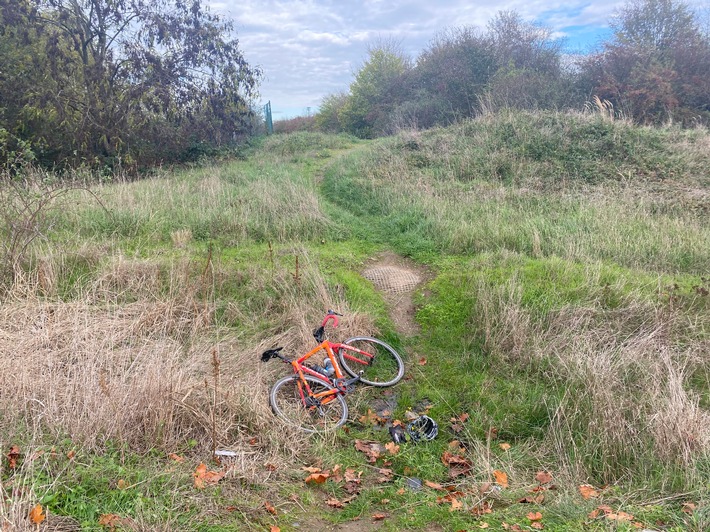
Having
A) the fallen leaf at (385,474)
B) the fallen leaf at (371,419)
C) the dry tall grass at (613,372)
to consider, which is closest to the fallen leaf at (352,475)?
the fallen leaf at (385,474)

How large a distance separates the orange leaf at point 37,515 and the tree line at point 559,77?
54.1 feet

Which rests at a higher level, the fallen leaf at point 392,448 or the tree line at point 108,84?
Answer: the tree line at point 108,84

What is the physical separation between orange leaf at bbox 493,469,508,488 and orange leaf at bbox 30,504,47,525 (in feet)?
9.65

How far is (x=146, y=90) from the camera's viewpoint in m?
17.0

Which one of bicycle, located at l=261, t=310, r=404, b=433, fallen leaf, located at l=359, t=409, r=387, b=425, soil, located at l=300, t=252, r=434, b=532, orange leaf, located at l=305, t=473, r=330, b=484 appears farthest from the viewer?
soil, located at l=300, t=252, r=434, b=532

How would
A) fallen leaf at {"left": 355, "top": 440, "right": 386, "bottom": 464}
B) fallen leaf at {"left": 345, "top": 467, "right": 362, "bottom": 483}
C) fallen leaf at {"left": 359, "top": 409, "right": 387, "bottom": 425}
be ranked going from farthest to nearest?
fallen leaf at {"left": 359, "top": 409, "right": 387, "bottom": 425}, fallen leaf at {"left": 355, "top": 440, "right": 386, "bottom": 464}, fallen leaf at {"left": 345, "top": 467, "right": 362, "bottom": 483}

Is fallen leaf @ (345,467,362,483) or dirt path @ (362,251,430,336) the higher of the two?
dirt path @ (362,251,430,336)

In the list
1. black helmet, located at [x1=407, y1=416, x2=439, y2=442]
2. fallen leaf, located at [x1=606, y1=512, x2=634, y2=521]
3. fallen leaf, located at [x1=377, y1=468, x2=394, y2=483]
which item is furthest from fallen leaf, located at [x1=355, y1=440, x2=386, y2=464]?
fallen leaf, located at [x1=606, y1=512, x2=634, y2=521]

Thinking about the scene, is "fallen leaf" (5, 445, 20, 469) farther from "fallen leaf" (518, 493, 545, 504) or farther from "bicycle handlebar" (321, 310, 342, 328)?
"fallen leaf" (518, 493, 545, 504)

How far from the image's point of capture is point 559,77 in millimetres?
21141

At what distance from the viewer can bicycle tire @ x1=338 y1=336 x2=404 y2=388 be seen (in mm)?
5434

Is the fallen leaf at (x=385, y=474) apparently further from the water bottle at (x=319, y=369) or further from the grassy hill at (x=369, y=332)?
the water bottle at (x=319, y=369)

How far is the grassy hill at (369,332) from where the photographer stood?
10.7 feet

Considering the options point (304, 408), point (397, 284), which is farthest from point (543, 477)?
point (397, 284)
